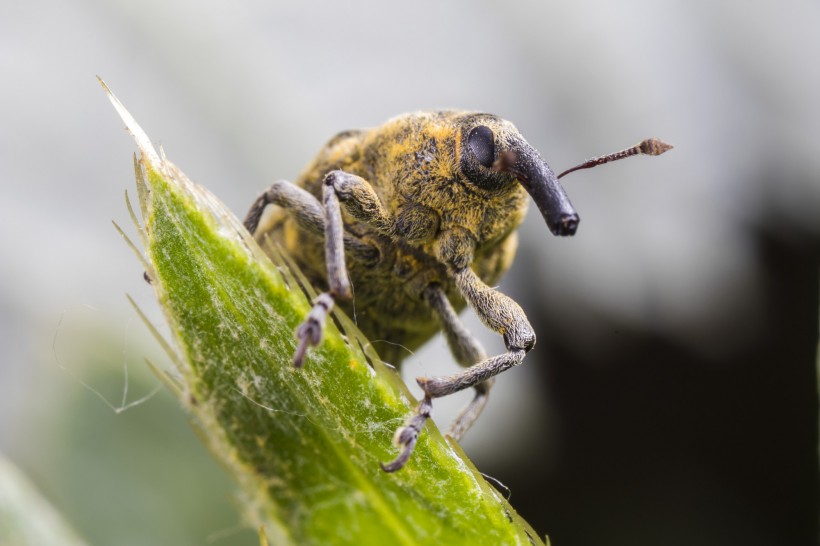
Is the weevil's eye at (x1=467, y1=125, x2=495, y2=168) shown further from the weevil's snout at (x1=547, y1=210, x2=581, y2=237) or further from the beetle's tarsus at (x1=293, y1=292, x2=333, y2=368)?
the beetle's tarsus at (x1=293, y1=292, x2=333, y2=368)

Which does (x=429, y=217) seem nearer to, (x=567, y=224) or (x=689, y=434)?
(x=567, y=224)

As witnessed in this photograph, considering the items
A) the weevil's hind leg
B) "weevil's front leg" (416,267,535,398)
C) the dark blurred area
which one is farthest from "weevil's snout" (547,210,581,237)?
the dark blurred area

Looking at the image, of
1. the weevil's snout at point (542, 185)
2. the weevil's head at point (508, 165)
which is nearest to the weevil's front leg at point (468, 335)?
the weevil's head at point (508, 165)

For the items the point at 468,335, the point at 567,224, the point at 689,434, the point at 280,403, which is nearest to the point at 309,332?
the point at 280,403

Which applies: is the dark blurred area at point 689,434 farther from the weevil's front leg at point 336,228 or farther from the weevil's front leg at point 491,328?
→ the weevil's front leg at point 336,228

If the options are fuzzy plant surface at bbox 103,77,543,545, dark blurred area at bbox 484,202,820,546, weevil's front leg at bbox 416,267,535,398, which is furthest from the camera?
dark blurred area at bbox 484,202,820,546

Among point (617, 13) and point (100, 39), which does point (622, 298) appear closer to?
point (617, 13)

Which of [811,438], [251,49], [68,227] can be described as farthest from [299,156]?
[811,438]
